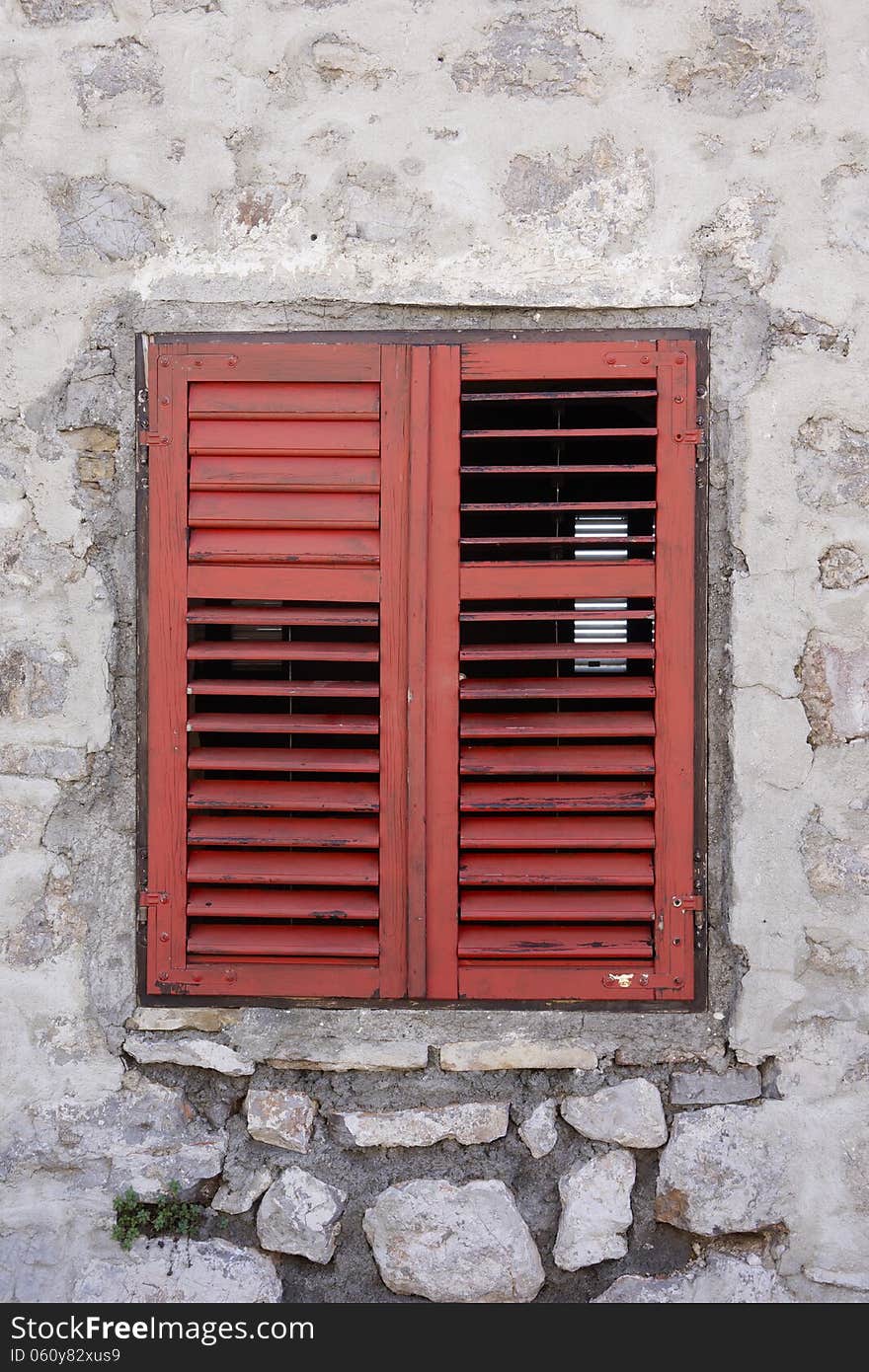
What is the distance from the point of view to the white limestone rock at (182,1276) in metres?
2.20

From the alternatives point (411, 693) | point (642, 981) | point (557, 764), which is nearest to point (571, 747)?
point (557, 764)

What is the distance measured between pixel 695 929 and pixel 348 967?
2.58 ft

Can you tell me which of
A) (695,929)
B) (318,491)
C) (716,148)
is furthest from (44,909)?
(716,148)

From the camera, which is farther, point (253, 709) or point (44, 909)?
point (253, 709)

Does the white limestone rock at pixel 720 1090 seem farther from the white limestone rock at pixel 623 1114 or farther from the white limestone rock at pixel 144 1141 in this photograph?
the white limestone rock at pixel 144 1141

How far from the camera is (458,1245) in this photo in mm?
2168

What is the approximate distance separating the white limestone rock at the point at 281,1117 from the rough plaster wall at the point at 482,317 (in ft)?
0.29

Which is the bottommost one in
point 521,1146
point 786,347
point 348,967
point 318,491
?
point 521,1146

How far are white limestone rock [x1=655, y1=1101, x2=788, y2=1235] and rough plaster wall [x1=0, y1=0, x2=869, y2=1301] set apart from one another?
0.04 metres

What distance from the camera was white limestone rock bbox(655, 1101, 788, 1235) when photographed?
216 cm

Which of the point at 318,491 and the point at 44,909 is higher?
the point at 318,491

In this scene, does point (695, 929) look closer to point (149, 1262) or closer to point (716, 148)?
point (149, 1262)

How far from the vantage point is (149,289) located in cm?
226

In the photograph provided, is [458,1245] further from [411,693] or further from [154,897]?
[411,693]
